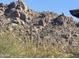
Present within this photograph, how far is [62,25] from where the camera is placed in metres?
28.3

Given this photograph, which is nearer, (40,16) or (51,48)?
(51,48)

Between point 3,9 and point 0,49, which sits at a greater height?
point 3,9

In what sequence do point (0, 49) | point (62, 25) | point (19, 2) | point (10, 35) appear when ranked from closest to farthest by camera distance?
1. point (0, 49)
2. point (10, 35)
3. point (19, 2)
4. point (62, 25)

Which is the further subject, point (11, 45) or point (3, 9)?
point (3, 9)

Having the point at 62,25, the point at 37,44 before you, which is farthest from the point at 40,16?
the point at 37,44

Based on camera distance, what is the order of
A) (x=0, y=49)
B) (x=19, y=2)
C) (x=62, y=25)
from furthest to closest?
1. (x=62, y=25)
2. (x=19, y=2)
3. (x=0, y=49)

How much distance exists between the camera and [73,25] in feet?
92.6

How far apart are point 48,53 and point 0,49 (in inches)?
64.8

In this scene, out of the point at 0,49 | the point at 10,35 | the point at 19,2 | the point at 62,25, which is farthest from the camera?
the point at 62,25

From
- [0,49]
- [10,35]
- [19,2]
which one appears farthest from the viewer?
[19,2]

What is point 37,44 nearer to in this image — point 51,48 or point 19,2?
point 51,48

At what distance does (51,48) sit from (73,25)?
16.4 metres

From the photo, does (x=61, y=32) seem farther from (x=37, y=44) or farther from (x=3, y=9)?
(x=37, y=44)

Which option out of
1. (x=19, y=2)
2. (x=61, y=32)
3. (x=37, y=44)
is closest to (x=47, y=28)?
(x=61, y=32)
